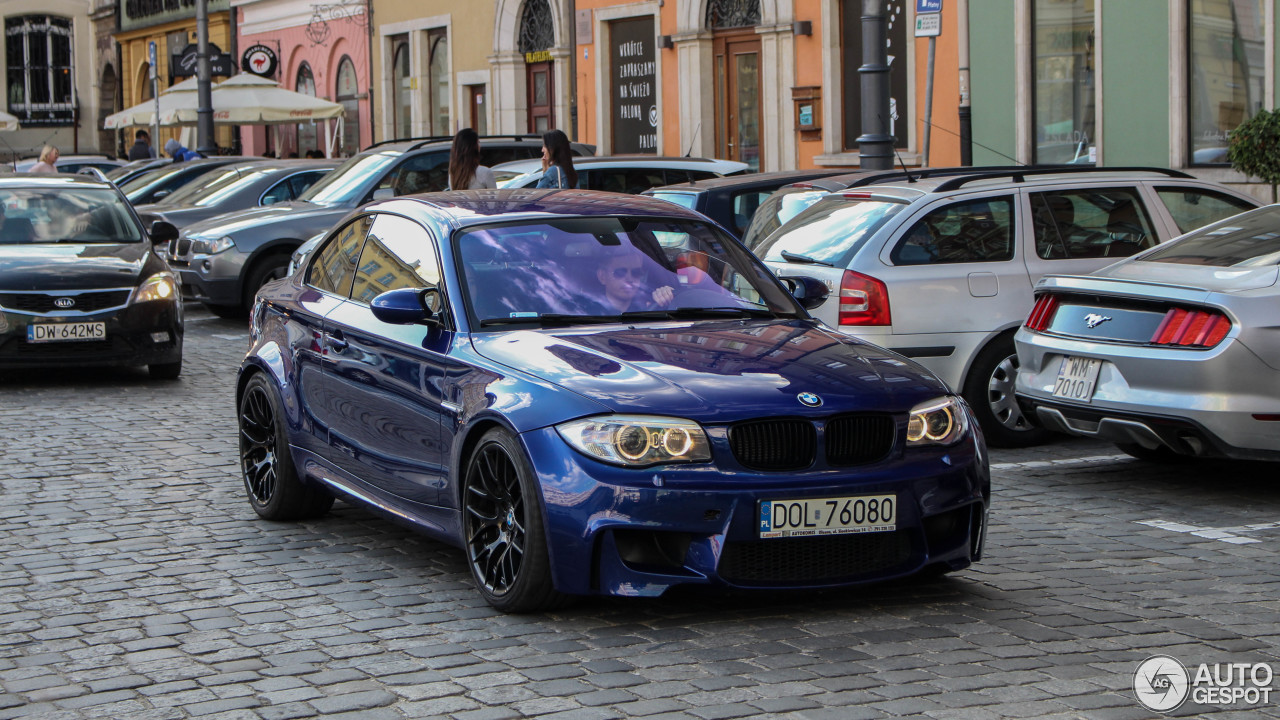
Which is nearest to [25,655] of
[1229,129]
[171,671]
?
A: [171,671]

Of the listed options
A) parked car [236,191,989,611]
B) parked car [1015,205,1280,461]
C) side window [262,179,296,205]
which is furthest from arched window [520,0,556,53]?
parked car [236,191,989,611]

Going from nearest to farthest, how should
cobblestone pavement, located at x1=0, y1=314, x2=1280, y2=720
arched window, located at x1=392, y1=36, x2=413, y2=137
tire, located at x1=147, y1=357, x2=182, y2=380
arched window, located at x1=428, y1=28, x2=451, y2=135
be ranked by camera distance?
cobblestone pavement, located at x1=0, y1=314, x2=1280, y2=720
tire, located at x1=147, y1=357, x2=182, y2=380
arched window, located at x1=428, y1=28, x2=451, y2=135
arched window, located at x1=392, y1=36, x2=413, y2=137

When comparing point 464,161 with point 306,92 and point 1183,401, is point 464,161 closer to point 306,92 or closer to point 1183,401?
point 1183,401

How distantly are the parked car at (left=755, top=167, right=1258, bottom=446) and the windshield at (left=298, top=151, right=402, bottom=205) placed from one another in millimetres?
8087

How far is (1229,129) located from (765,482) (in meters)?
14.7

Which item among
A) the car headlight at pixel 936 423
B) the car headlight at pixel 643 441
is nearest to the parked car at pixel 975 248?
the car headlight at pixel 936 423

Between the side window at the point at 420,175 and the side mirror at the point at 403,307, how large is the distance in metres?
11.1

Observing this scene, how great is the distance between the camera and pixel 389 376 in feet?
21.6

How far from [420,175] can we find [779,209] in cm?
744

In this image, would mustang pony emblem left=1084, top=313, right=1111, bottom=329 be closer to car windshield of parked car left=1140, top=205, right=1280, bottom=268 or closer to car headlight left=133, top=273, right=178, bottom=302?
car windshield of parked car left=1140, top=205, right=1280, bottom=268

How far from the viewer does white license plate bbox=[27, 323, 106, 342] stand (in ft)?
40.4

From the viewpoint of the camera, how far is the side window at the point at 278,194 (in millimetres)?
20172

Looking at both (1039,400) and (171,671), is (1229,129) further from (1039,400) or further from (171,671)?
(171,671)

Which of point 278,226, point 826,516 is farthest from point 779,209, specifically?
point 278,226
